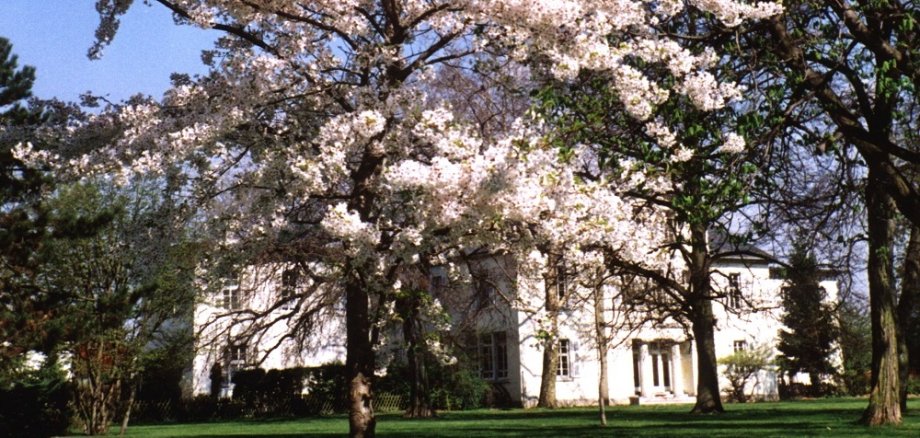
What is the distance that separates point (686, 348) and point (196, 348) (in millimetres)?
26702

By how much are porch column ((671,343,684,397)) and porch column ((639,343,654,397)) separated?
4.86 feet

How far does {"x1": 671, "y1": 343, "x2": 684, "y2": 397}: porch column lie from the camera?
141 ft

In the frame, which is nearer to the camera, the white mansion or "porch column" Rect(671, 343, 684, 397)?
the white mansion

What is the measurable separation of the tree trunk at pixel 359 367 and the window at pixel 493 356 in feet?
84.7

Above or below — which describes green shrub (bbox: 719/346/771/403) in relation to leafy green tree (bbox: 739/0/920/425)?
below

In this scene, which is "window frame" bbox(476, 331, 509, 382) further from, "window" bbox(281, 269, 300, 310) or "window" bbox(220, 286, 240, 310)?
"window" bbox(281, 269, 300, 310)

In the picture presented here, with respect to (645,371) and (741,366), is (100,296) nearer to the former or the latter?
(645,371)

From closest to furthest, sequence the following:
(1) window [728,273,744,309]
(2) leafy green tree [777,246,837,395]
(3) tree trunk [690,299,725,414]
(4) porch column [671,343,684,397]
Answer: (1) window [728,273,744,309]
(3) tree trunk [690,299,725,414]
(2) leafy green tree [777,246,837,395]
(4) porch column [671,343,684,397]

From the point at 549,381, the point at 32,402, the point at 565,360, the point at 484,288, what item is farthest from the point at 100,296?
the point at 565,360

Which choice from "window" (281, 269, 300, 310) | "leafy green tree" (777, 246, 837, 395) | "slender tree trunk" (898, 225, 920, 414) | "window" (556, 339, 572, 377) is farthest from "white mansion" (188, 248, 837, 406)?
"window" (281, 269, 300, 310)

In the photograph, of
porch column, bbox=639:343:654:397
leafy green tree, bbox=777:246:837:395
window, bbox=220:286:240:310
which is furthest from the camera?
leafy green tree, bbox=777:246:837:395

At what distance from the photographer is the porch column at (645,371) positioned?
4141cm

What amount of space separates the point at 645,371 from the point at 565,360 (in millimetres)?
4087

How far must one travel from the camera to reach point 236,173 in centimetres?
1280
